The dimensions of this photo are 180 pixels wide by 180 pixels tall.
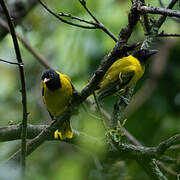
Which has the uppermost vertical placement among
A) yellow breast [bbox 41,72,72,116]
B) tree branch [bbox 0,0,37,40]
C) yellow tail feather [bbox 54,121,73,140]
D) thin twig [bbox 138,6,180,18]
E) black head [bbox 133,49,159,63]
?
tree branch [bbox 0,0,37,40]

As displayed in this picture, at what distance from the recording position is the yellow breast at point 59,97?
10.2ft

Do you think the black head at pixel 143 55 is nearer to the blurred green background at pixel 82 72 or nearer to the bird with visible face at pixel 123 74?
the bird with visible face at pixel 123 74

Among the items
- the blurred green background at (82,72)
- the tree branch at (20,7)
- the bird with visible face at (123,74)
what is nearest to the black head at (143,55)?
the bird with visible face at (123,74)

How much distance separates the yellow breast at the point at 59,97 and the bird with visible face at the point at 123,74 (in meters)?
0.26

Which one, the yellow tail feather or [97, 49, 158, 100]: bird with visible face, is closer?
the yellow tail feather

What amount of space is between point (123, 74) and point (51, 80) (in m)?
0.79

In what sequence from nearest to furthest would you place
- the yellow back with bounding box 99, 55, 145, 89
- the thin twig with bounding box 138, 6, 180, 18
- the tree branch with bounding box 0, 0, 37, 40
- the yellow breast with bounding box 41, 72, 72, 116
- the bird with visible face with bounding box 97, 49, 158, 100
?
the thin twig with bounding box 138, 6, 180, 18, the yellow breast with bounding box 41, 72, 72, 116, the bird with visible face with bounding box 97, 49, 158, 100, the yellow back with bounding box 99, 55, 145, 89, the tree branch with bounding box 0, 0, 37, 40

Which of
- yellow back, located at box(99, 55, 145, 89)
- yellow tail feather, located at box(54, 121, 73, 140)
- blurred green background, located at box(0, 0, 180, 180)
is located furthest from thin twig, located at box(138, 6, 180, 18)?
yellow back, located at box(99, 55, 145, 89)

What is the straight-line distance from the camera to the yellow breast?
310 centimetres

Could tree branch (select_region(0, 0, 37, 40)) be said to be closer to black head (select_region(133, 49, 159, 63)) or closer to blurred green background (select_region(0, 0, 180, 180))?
blurred green background (select_region(0, 0, 180, 180))

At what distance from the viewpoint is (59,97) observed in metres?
3.12

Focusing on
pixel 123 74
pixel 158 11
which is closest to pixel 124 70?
pixel 123 74

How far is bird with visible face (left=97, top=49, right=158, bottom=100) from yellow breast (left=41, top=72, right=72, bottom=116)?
0.85ft

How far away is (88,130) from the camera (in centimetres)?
102
